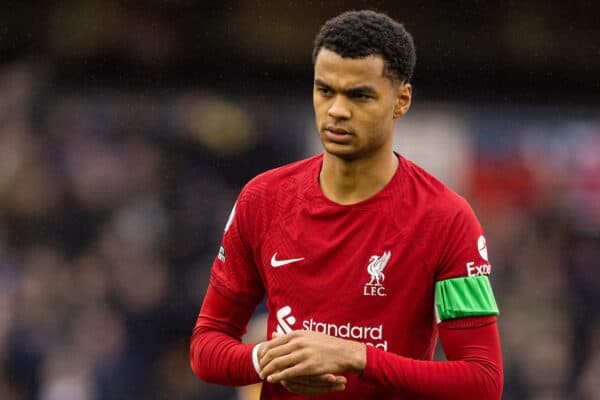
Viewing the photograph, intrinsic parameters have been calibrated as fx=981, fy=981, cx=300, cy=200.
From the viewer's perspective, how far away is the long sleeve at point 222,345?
9.68ft

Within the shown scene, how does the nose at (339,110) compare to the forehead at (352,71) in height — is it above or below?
below

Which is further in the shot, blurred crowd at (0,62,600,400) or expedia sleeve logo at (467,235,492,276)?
blurred crowd at (0,62,600,400)

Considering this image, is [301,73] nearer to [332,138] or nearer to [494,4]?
A: [494,4]

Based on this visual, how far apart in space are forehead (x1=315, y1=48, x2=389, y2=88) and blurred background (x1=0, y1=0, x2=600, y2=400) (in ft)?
17.2

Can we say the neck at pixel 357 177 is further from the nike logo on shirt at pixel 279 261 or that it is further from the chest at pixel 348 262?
the nike logo on shirt at pixel 279 261

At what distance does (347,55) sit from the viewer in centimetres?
282

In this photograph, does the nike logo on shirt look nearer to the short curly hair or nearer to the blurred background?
the short curly hair

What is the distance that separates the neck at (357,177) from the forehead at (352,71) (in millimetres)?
266

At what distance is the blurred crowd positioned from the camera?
7934 millimetres

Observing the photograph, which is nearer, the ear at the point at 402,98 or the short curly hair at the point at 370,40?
the short curly hair at the point at 370,40

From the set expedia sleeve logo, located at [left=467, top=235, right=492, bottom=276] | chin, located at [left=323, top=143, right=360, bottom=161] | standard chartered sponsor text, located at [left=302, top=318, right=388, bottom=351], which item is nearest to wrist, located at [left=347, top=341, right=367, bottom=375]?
standard chartered sponsor text, located at [left=302, top=318, right=388, bottom=351]

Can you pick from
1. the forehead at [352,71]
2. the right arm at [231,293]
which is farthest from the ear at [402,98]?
the right arm at [231,293]

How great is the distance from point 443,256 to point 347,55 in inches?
25.5

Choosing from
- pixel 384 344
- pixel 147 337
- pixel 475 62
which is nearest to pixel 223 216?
pixel 147 337
